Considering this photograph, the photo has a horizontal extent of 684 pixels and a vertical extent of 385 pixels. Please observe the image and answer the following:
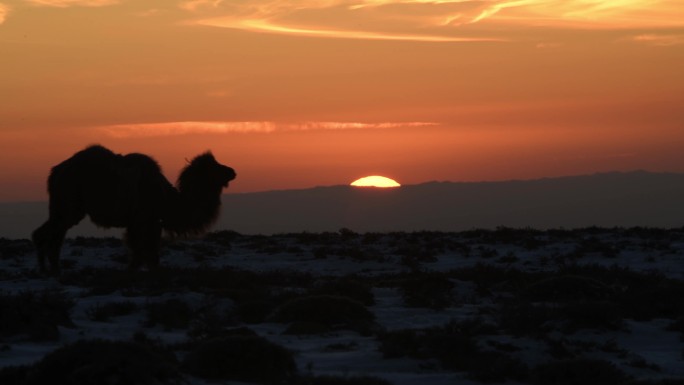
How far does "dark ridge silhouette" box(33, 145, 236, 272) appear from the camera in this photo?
811 inches

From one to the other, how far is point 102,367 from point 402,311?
7153 millimetres

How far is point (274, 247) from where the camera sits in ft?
97.8

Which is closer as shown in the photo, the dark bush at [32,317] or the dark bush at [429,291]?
the dark bush at [32,317]

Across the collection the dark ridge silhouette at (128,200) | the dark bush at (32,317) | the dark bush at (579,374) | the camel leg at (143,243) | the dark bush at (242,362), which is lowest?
the dark bush at (579,374)

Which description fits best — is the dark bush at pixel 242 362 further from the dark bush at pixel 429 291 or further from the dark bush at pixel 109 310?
the dark bush at pixel 429 291

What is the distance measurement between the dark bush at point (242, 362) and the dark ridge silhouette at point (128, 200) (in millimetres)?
10712

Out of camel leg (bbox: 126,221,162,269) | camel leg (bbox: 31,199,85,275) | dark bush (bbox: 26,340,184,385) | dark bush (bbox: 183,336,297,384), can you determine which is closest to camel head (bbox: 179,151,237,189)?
camel leg (bbox: 126,221,162,269)

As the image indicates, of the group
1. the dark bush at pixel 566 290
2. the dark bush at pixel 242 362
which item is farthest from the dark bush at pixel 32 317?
the dark bush at pixel 566 290

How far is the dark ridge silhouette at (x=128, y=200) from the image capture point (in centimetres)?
2059

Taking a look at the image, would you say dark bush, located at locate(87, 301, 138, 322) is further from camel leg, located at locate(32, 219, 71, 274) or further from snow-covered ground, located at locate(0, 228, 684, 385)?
camel leg, located at locate(32, 219, 71, 274)

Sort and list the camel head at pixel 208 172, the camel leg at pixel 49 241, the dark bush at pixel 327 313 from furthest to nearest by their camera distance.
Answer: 1. the camel head at pixel 208 172
2. the camel leg at pixel 49 241
3. the dark bush at pixel 327 313

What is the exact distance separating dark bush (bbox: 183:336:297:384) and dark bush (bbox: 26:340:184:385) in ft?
2.76

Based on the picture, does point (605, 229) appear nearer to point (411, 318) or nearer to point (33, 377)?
point (411, 318)

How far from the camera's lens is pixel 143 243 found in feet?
69.4
